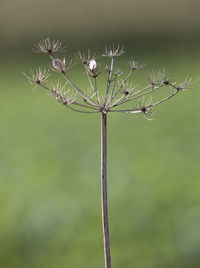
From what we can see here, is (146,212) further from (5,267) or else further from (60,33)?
(60,33)

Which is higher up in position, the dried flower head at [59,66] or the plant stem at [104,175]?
the dried flower head at [59,66]

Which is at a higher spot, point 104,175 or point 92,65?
point 92,65

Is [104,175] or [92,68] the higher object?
[92,68]

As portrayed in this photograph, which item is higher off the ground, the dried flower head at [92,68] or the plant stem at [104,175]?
the dried flower head at [92,68]

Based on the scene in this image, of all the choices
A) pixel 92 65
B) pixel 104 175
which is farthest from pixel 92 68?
pixel 104 175

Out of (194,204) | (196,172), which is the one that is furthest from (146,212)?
(196,172)

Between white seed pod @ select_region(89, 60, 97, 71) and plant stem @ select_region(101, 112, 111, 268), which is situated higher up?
white seed pod @ select_region(89, 60, 97, 71)

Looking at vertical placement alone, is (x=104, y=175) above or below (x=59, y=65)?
below

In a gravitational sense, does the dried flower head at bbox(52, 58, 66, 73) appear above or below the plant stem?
above

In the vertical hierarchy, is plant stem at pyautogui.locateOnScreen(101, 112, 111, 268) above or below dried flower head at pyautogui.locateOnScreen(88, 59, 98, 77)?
below

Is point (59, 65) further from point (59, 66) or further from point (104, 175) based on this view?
→ point (104, 175)

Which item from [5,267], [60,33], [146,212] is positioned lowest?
[5,267]
